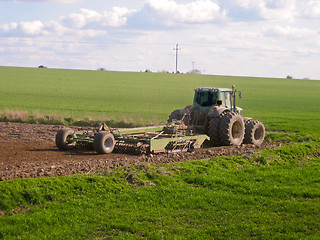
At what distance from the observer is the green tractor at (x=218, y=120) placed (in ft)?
63.6

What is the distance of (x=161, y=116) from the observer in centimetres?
3469

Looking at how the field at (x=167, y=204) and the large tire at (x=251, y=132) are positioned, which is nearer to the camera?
the field at (x=167, y=204)

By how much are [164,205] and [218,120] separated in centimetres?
916

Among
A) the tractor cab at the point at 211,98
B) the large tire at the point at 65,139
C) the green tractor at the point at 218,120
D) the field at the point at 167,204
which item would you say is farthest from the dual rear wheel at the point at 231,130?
the large tire at the point at 65,139

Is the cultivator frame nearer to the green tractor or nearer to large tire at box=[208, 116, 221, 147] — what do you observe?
large tire at box=[208, 116, 221, 147]

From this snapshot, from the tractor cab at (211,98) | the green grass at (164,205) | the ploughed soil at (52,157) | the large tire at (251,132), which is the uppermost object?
the tractor cab at (211,98)

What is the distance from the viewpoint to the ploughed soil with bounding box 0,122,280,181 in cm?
1310

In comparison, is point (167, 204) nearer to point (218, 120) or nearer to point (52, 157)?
point (52, 157)

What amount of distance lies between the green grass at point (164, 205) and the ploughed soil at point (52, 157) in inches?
47.6

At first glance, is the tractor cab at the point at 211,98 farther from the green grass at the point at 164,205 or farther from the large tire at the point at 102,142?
the green grass at the point at 164,205

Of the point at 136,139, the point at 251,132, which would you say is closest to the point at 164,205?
the point at 136,139

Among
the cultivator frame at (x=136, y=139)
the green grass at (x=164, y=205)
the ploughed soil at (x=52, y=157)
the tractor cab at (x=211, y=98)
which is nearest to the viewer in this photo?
the green grass at (x=164, y=205)

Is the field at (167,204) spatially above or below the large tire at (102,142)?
below

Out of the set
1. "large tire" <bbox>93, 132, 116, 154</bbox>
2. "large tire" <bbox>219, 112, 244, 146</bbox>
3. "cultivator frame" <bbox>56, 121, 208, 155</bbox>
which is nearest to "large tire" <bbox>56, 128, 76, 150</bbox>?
"cultivator frame" <bbox>56, 121, 208, 155</bbox>
